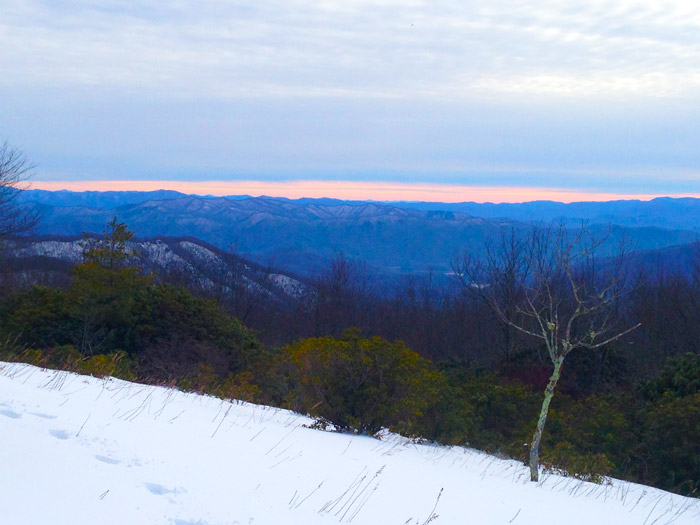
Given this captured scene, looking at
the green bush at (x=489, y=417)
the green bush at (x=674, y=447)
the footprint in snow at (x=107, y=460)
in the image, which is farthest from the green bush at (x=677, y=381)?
the footprint in snow at (x=107, y=460)

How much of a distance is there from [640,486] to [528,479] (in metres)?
2.45

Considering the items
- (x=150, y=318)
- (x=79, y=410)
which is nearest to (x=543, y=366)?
(x=150, y=318)

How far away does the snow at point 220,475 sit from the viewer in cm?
359

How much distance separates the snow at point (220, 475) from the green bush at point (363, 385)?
2.71ft

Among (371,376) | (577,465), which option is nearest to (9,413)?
(371,376)

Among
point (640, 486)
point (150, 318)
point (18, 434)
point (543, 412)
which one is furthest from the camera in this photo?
point (150, 318)

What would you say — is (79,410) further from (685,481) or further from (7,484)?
(685,481)

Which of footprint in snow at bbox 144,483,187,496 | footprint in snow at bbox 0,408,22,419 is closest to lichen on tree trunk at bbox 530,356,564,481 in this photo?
footprint in snow at bbox 144,483,187,496

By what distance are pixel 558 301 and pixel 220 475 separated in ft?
21.2

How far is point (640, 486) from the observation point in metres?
9.42

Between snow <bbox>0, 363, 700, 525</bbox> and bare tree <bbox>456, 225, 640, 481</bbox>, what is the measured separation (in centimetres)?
151

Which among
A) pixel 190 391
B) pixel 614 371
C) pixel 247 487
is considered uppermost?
pixel 247 487

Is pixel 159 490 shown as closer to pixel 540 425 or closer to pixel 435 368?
pixel 540 425

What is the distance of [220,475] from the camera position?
180 inches
